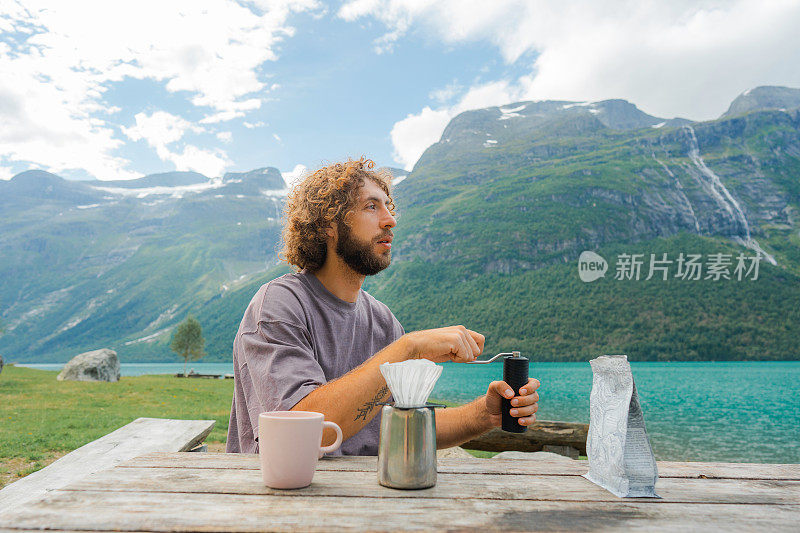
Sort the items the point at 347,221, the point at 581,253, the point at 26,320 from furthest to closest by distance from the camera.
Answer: the point at 26,320 → the point at 581,253 → the point at 347,221

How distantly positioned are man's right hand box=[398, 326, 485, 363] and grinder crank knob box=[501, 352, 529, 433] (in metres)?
0.11

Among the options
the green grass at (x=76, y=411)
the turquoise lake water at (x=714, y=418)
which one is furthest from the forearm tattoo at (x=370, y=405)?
the turquoise lake water at (x=714, y=418)

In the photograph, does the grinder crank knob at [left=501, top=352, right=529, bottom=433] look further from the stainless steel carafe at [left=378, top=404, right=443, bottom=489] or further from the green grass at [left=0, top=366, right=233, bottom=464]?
the green grass at [left=0, top=366, right=233, bottom=464]

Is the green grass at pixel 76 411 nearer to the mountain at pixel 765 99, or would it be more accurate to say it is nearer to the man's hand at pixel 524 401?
the man's hand at pixel 524 401

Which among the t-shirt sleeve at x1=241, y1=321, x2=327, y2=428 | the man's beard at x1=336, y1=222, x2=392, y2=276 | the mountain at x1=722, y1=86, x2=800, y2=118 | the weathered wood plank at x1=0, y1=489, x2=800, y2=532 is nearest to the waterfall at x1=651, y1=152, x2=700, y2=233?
the mountain at x1=722, y1=86, x2=800, y2=118

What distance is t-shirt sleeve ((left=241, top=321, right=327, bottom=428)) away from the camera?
67.2 inches

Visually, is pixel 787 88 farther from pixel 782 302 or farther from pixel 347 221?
pixel 347 221

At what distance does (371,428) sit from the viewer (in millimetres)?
2229

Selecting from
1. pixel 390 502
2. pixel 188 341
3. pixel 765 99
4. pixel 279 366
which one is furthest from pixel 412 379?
pixel 765 99

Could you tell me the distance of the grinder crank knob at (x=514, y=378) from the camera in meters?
1.54

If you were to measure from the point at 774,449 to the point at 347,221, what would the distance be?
1908 cm

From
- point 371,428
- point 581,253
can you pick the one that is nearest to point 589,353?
point 581,253

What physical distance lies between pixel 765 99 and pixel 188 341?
22271 cm

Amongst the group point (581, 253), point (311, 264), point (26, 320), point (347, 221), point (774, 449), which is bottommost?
point (26, 320)
